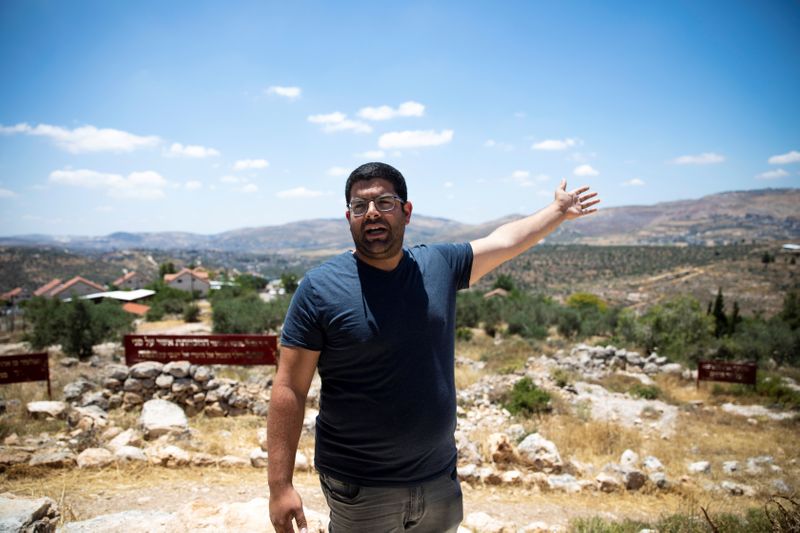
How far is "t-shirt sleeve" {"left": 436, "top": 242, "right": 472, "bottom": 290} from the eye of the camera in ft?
7.70

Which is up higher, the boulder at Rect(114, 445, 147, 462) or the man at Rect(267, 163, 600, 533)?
the man at Rect(267, 163, 600, 533)

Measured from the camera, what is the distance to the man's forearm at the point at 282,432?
1872 mm

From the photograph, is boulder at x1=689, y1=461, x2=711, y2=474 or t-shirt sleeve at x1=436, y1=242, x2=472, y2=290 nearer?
t-shirt sleeve at x1=436, y1=242, x2=472, y2=290

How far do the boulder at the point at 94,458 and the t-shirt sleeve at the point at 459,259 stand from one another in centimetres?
518

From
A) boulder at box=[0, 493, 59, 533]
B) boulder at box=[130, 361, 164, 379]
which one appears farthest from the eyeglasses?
boulder at box=[130, 361, 164, 379]

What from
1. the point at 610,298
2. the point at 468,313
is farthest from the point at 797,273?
the point at 468,313

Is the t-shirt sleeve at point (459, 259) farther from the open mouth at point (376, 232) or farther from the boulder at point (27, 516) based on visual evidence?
the boulder at point (27, 516)

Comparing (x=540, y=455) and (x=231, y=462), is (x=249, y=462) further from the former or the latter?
(x=540, y=455)

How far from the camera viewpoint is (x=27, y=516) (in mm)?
2895

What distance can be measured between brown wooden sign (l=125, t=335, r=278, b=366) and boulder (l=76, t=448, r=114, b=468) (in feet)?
12.4

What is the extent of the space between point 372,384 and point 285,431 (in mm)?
420

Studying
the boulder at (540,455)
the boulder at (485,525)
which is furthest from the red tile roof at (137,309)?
the boulder at (485,525)

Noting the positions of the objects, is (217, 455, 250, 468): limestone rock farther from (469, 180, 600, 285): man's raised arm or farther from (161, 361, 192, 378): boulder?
(469, 180, 600, 285): man's raised arm

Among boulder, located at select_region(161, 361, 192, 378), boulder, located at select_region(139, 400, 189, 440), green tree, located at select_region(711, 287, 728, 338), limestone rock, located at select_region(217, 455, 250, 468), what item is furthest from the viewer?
green tree, located at select_region(711, 287, 728, 338)
